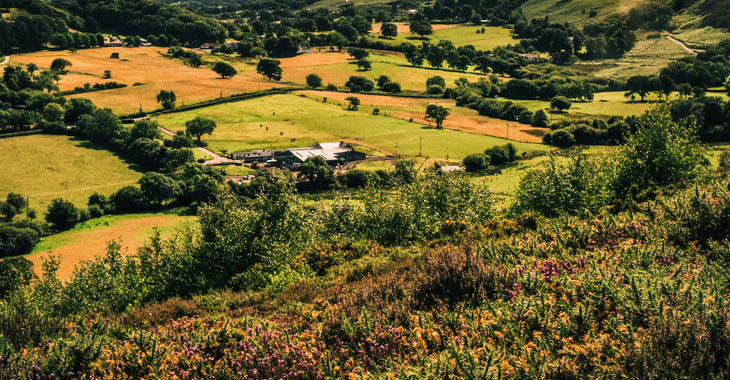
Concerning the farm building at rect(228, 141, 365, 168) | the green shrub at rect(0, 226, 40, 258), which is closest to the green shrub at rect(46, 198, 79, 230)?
the green shrub at rect(0, 226, 40, 258)

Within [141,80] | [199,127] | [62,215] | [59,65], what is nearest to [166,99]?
[199,127]

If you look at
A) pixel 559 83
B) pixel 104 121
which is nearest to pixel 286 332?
pixel 104 121

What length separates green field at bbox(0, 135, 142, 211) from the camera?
89250 millimetres

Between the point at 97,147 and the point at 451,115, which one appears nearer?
the point at 97,147

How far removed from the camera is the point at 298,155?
4328 inches

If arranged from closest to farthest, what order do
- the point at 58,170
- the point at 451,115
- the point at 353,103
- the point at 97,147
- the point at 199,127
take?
1. the point at 58,170
2. the point at 97,147
3. the point at 199,127
4. the point at 451,115
5. the point at 353,103

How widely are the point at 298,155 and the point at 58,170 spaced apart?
44.2 meters

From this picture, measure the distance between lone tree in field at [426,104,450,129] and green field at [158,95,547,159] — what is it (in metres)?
4.13

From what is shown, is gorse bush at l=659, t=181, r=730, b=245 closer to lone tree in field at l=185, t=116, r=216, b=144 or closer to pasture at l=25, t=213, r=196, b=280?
pasture at l=25, t=213, r=196, b=280

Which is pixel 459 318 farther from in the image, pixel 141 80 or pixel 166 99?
pixel 141 80

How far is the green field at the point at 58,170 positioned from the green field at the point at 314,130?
21.8 m

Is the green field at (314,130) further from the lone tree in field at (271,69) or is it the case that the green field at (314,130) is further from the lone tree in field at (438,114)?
the lone tree in field at (271,69)

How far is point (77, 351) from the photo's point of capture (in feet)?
46.2

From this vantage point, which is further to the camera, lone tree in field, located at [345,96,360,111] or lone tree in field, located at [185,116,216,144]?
lone tree in field, located at [345,96,360,111]
